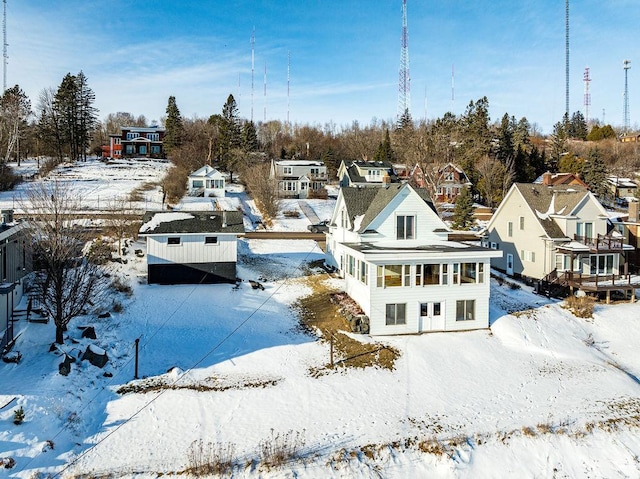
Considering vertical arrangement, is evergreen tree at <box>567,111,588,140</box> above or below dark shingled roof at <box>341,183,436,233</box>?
above

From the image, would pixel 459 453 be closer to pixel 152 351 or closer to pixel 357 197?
pixel 152 351

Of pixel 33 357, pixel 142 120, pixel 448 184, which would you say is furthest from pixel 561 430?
pixel 142 120

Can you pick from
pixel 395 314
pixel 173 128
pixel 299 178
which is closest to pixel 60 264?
pixel 395 314

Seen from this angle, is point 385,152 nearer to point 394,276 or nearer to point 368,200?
point 368,200

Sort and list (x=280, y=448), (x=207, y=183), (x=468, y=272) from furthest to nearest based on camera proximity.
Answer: (x=207, y=183), (x=468, y=272), (x=280, y=448)

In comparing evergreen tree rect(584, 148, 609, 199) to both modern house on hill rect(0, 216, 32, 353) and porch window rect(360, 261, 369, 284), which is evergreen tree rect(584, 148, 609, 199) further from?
modern house on hill rect(0, 216, 32, 353)

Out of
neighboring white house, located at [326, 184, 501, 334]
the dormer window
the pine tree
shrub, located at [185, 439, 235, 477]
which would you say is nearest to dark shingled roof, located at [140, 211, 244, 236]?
neighboring white house, located at [326, 184, 501, 334]
